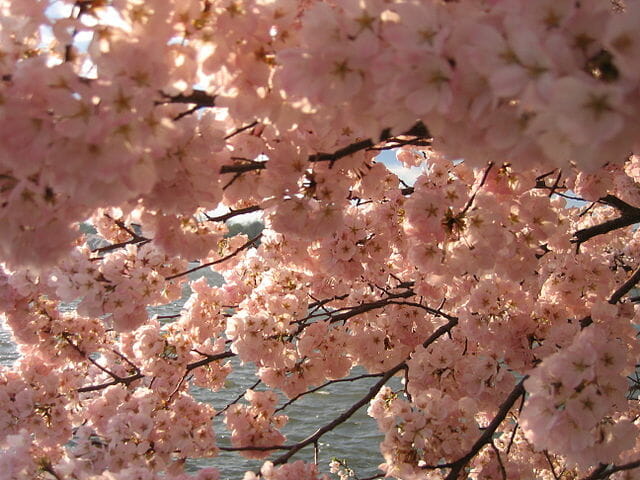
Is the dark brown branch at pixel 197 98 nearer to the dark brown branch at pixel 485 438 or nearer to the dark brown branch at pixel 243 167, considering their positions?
the dark brown branch at pixel 243 167

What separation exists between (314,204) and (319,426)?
9460 mm

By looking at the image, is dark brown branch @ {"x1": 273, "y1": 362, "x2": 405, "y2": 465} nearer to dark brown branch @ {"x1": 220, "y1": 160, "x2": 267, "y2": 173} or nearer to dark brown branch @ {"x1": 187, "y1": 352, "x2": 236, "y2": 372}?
dark brown branch @ {"x1": 187, "y1": 352, "x2": 236, "y2": 372}

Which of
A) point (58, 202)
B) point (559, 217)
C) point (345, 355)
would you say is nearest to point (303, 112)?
point (58, 202)

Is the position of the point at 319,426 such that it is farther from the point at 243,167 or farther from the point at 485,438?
the point at 243,167

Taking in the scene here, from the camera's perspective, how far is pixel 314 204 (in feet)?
6.15

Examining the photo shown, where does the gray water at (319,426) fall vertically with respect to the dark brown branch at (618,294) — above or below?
above

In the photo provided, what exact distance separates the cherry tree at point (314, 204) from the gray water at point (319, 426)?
208 inches

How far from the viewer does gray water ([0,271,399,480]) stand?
29.6 feet

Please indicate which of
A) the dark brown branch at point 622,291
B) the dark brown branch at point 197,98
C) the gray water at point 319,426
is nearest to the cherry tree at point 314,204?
the dark brown branch at point 197,98

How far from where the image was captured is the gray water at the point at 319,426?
9023 millimetres

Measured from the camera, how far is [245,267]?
4113 millimetres

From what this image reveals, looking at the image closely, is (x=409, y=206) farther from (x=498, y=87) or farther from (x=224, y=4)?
(x=498, y=87)

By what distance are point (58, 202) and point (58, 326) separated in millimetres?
2471

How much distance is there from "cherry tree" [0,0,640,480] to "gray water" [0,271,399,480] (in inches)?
208
